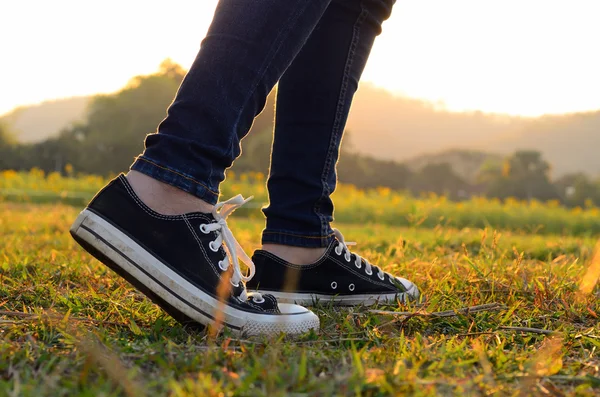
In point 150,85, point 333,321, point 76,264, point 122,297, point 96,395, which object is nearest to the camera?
point 96,395

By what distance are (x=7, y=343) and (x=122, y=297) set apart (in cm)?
55

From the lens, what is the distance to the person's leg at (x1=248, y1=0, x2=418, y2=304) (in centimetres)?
153

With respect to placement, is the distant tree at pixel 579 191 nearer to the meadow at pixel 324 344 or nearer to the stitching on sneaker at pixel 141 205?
the meadow at pixel 324 344

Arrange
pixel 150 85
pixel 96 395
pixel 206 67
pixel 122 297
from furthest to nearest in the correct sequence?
pixel 150 85
pixel 122 297
pixel 206 67
pixel 96 395

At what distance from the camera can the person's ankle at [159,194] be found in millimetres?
1152

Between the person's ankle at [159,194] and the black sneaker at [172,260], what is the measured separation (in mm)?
12

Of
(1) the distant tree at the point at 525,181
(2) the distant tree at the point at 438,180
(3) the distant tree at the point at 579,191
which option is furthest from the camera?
(2) the distant tree at the point at 438,180

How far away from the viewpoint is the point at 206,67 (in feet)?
3.67

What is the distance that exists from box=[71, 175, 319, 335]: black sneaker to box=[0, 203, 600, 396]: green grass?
5 cm

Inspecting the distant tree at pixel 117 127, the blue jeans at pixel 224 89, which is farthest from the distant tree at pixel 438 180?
the blue jeans at pixel 224 89

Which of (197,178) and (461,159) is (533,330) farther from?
(461,159)

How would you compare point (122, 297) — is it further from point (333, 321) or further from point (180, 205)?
point (333, 321)

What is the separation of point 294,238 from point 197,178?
48 centimetres

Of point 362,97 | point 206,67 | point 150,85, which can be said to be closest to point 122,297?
point 206,67
